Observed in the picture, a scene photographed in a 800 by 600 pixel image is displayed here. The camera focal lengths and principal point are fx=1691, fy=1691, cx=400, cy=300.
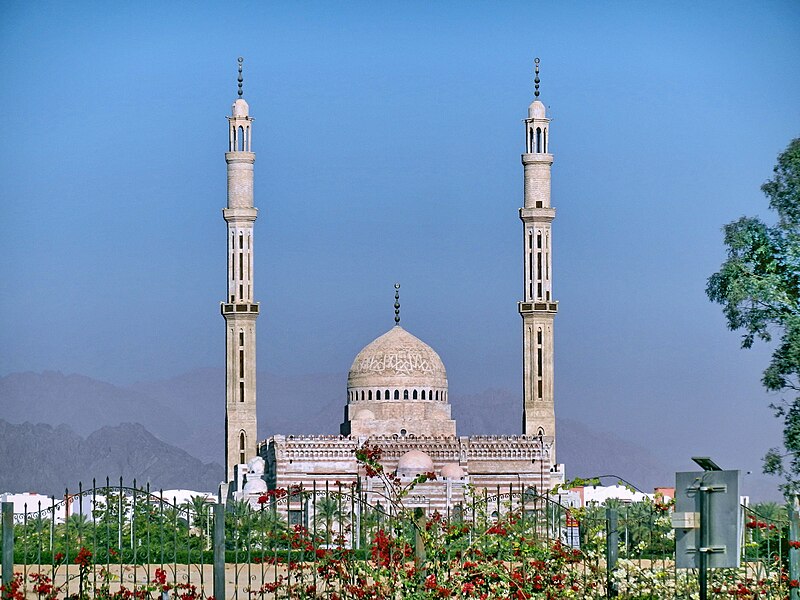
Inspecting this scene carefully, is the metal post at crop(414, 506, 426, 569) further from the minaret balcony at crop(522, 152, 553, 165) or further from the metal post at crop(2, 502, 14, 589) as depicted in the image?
the minaret balcony at crop(522, 152, 553, 165)

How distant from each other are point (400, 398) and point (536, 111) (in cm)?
961

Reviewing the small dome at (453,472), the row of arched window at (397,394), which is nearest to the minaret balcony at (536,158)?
the row of arched window at (397,394)

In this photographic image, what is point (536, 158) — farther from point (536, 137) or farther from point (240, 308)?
point (240, 308)

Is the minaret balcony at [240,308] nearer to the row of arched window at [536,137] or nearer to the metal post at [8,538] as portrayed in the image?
the row of arched window at [536,137]

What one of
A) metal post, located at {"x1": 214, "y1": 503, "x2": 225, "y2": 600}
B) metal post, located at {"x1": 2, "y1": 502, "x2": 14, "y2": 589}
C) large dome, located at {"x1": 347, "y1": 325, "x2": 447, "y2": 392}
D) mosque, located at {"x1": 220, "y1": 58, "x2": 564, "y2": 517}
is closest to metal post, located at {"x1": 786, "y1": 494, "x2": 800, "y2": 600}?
metal post, located at {"x1": 214, "y1": 503, "x2": 225, "y2": 600}

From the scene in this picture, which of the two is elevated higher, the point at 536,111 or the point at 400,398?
the point at 536,111

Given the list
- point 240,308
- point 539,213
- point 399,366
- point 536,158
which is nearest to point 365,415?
point 399,366

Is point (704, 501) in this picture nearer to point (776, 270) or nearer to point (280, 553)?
point (280, 553)

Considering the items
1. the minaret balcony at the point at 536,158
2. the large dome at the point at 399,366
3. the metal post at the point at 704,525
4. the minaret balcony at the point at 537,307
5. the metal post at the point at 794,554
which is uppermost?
the minaret balcony at the point at 536,158

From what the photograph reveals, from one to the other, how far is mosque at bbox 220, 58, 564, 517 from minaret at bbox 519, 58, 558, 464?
0.10 ft

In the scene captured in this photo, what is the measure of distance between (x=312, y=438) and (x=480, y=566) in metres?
32.4

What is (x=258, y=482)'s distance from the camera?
4419 cm

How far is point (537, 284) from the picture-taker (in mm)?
49969

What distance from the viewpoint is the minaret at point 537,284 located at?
49156 mm
